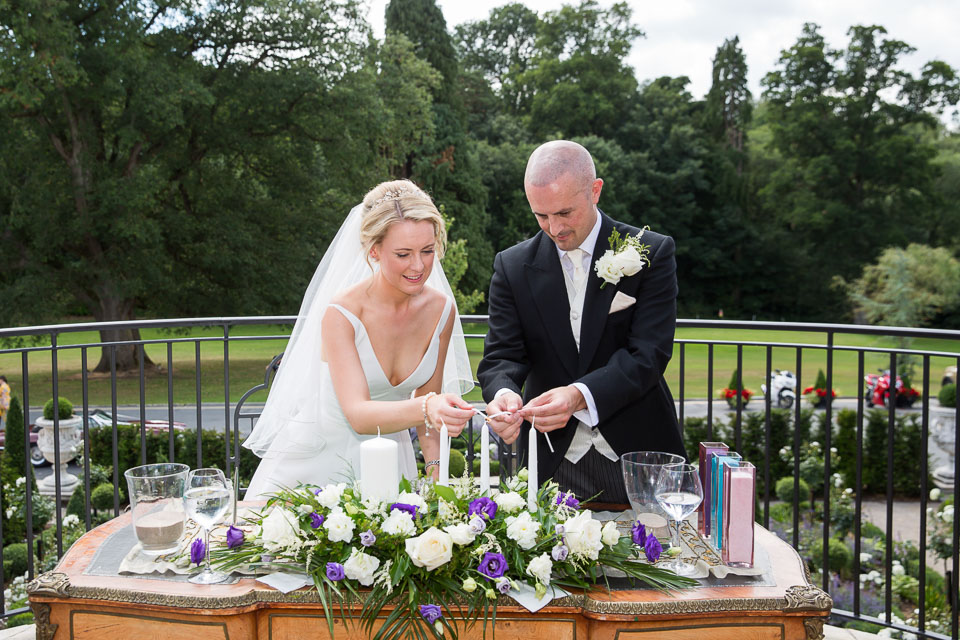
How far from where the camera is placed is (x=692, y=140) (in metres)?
34.4

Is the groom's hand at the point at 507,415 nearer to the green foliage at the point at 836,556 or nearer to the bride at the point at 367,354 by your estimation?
the bride at the point at 367,354

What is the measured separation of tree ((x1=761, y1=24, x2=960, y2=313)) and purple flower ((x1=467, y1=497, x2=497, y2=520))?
33.6m

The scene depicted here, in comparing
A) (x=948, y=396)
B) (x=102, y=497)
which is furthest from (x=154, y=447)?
(x=948, y=396)

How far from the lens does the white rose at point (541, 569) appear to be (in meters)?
1.48

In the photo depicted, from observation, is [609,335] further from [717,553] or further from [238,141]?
[238,141]

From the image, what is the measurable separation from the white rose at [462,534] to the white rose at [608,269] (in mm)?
986

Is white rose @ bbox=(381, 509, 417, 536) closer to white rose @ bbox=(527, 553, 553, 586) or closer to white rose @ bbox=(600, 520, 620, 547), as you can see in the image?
white rose @ bbox=(527, 553, 553, 586)

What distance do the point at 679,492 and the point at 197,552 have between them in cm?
104

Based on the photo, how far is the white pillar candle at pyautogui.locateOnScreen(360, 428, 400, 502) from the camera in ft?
5.55

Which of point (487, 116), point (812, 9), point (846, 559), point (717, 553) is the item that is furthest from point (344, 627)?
point (812, 9)

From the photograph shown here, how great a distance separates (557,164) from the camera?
2.13m

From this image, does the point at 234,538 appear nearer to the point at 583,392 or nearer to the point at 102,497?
the point at 583,392

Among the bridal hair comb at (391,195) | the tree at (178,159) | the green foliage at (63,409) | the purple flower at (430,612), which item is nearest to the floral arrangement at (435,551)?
the purple flower at (430,612)

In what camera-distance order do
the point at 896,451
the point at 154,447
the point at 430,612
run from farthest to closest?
the point at 896,451
the point at 154,447
the point at 430,612
